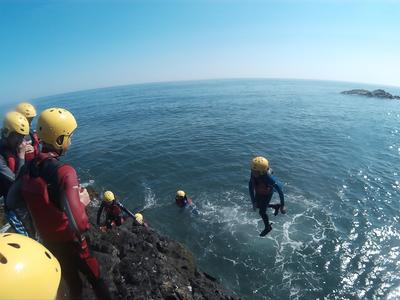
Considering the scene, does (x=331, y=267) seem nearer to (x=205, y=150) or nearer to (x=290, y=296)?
(x=290, y=296)

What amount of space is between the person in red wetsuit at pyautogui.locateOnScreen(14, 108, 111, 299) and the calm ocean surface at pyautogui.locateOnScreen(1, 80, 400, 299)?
32.0 ft

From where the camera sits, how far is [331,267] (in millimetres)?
14148

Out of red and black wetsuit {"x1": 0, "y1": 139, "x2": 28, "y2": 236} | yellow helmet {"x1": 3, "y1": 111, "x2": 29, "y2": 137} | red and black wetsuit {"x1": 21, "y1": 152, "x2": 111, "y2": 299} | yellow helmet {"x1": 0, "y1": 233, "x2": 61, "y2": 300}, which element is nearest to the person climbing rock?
red and black wetsuit {"x1": 0, "y1": 139, "x2": 28, "y2": 236}

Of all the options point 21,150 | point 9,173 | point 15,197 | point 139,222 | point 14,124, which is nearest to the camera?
point 15,197

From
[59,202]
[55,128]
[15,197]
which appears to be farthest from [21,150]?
[59,202]

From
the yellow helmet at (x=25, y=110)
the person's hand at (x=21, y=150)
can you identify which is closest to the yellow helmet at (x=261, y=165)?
the person's hand at (x=21, y=150)

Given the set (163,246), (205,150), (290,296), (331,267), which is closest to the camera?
(163,246)

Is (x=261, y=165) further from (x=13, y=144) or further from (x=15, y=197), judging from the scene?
(x=15, y=197)

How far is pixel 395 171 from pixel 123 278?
27.7 meters

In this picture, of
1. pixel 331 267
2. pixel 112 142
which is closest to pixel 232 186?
pixel 331 267

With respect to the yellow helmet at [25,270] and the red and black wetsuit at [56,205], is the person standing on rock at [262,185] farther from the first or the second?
the yellow helmet at [25,270]

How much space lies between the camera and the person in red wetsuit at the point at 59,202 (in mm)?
4141

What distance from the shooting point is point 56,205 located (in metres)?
4.35

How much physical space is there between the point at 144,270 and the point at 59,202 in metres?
5.71
